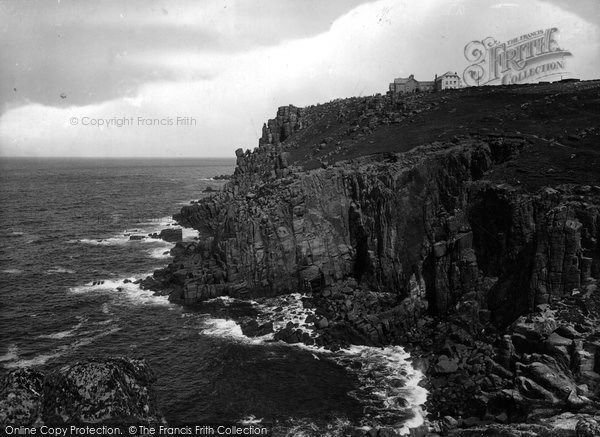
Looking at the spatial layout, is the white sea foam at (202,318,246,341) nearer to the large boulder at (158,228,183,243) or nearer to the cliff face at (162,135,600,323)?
the cliff face at (162,135,600,323)

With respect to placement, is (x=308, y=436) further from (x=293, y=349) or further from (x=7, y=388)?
(x=7, y=388)

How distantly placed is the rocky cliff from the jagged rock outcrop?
924 inches

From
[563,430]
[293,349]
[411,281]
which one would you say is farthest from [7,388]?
[411,281]

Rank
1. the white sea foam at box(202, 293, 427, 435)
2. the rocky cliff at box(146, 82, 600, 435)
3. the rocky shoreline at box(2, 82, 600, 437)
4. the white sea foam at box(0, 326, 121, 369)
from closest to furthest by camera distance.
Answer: the rocky shoreline at box(2, 82, 600, 437) < the rocky cliff at box(146, 82, 600, 435) < the white sea foam at box(202, 293, 427, 435) < the white sea foam at box(0, 326, 121, 369)

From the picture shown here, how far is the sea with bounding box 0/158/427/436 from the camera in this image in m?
36.5

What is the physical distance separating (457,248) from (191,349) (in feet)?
104

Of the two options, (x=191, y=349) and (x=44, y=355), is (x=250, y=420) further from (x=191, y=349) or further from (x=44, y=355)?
(x=44, y=355)

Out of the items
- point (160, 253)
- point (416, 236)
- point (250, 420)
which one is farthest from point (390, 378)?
point (160, 253)

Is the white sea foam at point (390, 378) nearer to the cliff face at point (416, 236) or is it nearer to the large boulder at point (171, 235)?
the cliff face at point (416, 236)

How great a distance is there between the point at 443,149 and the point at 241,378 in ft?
133

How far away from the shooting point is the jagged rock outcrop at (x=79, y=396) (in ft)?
33.8

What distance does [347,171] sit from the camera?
66.6 m

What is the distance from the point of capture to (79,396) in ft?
34.1

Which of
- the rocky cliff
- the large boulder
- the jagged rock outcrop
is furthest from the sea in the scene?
the jagged rock outcrop
